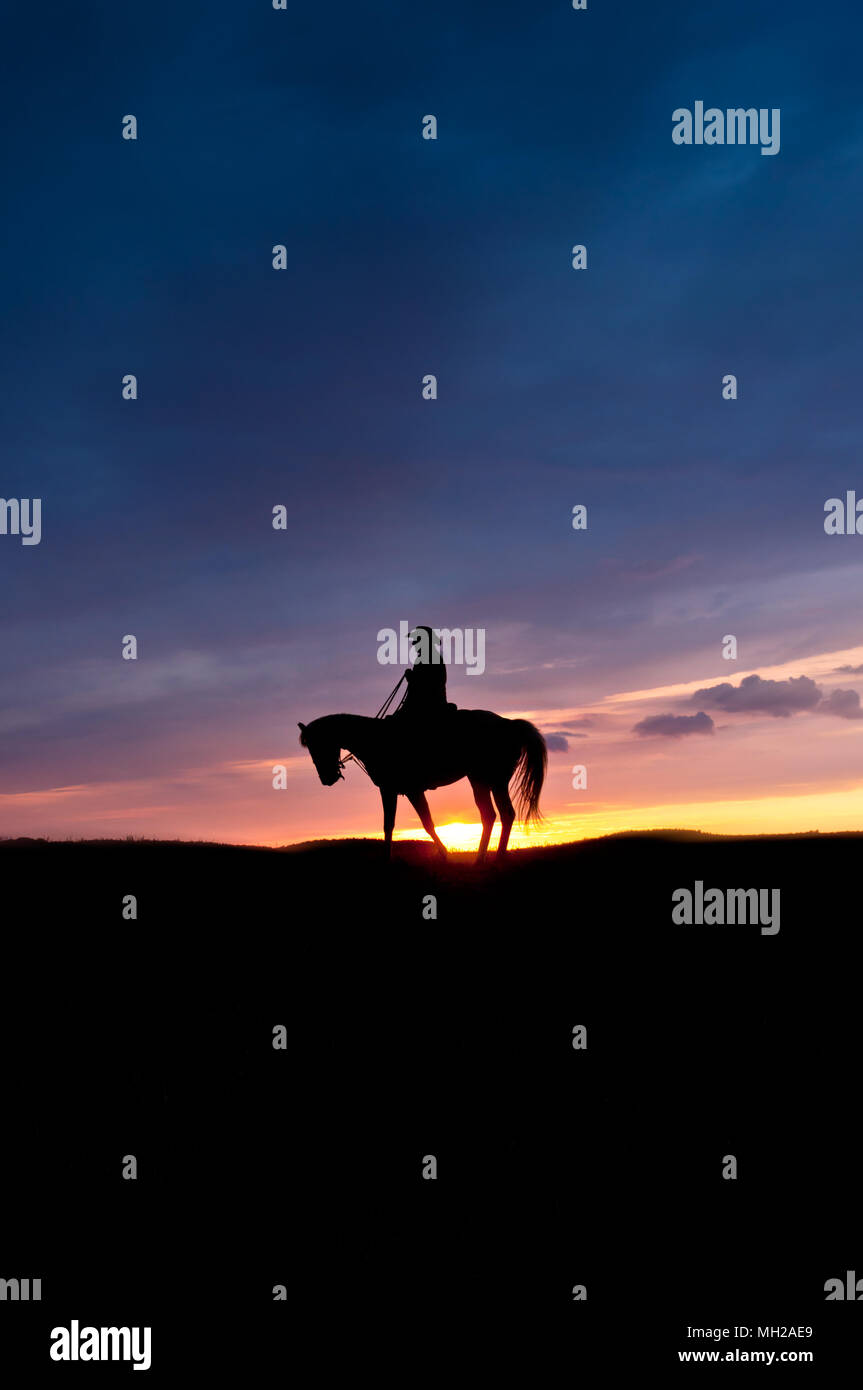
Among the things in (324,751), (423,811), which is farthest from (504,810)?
(324,751)

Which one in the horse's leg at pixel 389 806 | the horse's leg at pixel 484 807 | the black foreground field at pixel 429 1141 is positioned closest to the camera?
the black foreground field at pixel 429 1141

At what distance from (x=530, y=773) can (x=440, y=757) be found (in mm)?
1981

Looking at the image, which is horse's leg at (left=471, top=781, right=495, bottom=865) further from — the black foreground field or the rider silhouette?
the black foreground field

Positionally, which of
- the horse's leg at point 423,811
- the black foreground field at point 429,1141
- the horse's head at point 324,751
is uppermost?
the horse's head at point 324,751

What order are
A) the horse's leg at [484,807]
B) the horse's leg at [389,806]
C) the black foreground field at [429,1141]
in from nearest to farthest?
1. the black foreground field at [429,1141]
2. the horse's leg at [389,806]
3. the horse's leg at [484,807]

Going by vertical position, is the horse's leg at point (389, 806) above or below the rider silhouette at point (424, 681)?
below

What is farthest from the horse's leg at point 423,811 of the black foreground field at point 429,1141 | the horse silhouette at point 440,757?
the black foreground field at point 429,1141

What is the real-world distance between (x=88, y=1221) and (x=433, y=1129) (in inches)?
93.0

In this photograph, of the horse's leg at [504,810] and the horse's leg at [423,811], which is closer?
the horse's leg at [423,811]

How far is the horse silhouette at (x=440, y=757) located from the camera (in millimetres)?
16172

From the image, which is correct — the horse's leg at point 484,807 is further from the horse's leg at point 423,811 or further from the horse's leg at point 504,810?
the horse's leg at point 423,811

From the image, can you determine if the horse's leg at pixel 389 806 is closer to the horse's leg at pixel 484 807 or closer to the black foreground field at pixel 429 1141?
the horse's leg at pixel 484 807

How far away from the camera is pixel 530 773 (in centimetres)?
1759

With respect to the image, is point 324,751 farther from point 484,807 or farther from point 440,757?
point 484,807
